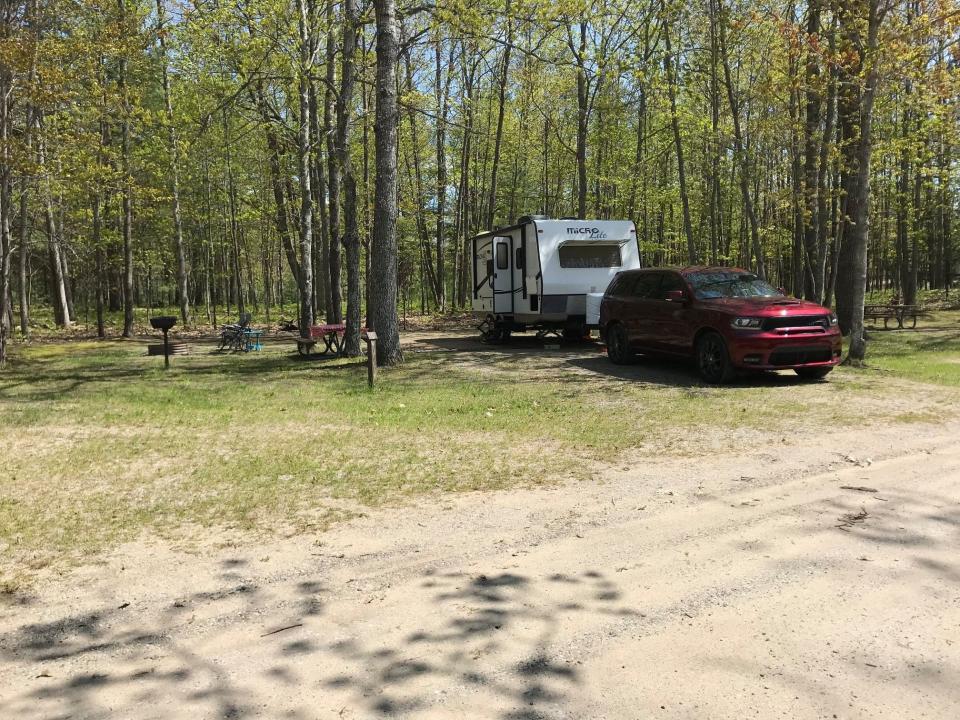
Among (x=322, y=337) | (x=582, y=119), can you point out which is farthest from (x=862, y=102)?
(x=322, y=337)

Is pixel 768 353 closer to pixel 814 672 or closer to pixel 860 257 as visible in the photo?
pixel 860 257

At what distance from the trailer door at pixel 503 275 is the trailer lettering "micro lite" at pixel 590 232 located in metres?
1.65

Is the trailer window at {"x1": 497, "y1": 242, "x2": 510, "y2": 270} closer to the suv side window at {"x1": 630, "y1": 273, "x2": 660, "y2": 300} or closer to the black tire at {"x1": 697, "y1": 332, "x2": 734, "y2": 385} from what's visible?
the suv side window at {"x1": 630, "y1": 273, "x2": 660, "y2": 300}

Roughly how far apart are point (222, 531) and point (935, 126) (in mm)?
18988

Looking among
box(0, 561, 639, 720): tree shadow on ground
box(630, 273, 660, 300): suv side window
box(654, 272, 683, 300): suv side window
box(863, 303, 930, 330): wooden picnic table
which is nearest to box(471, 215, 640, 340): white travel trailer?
box(630, 273, 660, 300): suv side window

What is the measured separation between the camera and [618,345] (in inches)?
513

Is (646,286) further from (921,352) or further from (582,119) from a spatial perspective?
(582,119)

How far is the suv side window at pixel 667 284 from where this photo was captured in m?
11.5

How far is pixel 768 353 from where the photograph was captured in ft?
32.9

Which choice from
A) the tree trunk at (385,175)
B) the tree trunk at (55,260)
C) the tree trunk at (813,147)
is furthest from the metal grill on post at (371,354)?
the tree trunk at (55,260)

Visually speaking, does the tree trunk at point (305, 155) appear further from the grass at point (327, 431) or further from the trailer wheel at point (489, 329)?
the trailer wheel at point (489, 329)

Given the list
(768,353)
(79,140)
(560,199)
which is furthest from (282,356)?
(560,199)

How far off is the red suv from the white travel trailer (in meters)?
2.52

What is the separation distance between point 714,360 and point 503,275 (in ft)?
24.8
